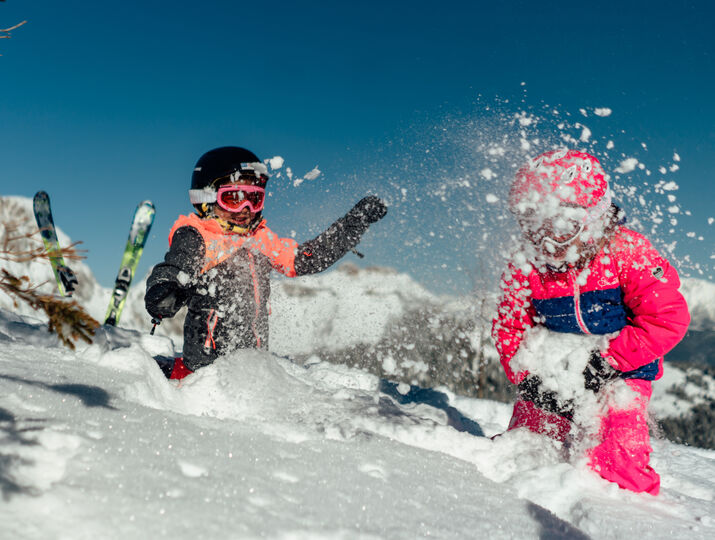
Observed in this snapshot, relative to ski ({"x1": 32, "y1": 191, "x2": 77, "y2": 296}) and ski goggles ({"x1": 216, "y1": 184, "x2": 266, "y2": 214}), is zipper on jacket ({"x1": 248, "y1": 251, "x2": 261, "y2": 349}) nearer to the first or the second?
ski goggles ({"x1": 216, "y1": 184, "x2": 266, "y2": 214})

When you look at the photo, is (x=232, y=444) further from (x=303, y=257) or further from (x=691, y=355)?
(x=691, y=355)

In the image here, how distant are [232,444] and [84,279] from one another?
26.0 m

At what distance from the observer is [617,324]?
2.74 metres

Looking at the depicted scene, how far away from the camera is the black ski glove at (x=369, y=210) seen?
374 centimetres

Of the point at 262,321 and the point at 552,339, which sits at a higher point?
the point at 552,339

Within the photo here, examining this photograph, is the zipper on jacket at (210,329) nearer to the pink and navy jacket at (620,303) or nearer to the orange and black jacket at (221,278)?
the orange and black jacket at (221,278)

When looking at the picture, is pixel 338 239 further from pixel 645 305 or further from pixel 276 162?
pixel 645 305

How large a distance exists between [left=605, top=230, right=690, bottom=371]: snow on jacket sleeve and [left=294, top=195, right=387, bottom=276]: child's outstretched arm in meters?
1.71

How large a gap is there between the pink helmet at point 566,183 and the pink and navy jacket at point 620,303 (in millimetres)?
262

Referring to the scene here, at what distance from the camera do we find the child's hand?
374cm

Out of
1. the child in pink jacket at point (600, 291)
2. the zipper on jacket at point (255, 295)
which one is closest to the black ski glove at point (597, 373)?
the child in pink jacket at point (600, 291)

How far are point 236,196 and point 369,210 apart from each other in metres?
0.98

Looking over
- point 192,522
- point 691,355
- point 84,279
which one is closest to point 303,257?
point 192,522

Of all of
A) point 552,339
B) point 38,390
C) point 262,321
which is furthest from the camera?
point 262,321
